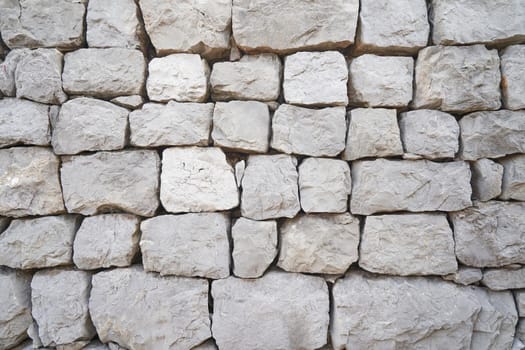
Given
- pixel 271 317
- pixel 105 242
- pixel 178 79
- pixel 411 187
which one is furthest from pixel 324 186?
pixel 105 242

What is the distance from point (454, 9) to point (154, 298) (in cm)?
258

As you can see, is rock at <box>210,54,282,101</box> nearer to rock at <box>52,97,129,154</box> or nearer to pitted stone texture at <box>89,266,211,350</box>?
rock at <box>52,97,129,154</box>

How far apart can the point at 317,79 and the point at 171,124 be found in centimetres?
94

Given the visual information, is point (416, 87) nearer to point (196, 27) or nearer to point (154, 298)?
point (196, 27)

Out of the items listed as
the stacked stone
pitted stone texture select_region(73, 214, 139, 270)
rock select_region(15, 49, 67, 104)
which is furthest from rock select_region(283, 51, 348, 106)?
rock select_region(15, 49, 67, 104)

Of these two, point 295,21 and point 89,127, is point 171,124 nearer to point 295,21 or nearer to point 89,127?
point 89,127

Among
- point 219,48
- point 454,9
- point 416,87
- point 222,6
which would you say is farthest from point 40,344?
point 454,9

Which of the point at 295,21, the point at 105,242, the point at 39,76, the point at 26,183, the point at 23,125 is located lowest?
the point at 105,242

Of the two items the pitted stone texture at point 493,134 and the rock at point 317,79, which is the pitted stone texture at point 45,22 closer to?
the rock at point 317,79

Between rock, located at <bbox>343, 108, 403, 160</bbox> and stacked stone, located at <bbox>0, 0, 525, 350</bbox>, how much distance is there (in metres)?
0.01

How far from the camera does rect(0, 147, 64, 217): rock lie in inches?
68.1

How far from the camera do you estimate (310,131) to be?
5.46 ft

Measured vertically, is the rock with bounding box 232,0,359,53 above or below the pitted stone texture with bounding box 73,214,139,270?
above

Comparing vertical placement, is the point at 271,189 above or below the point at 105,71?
below
